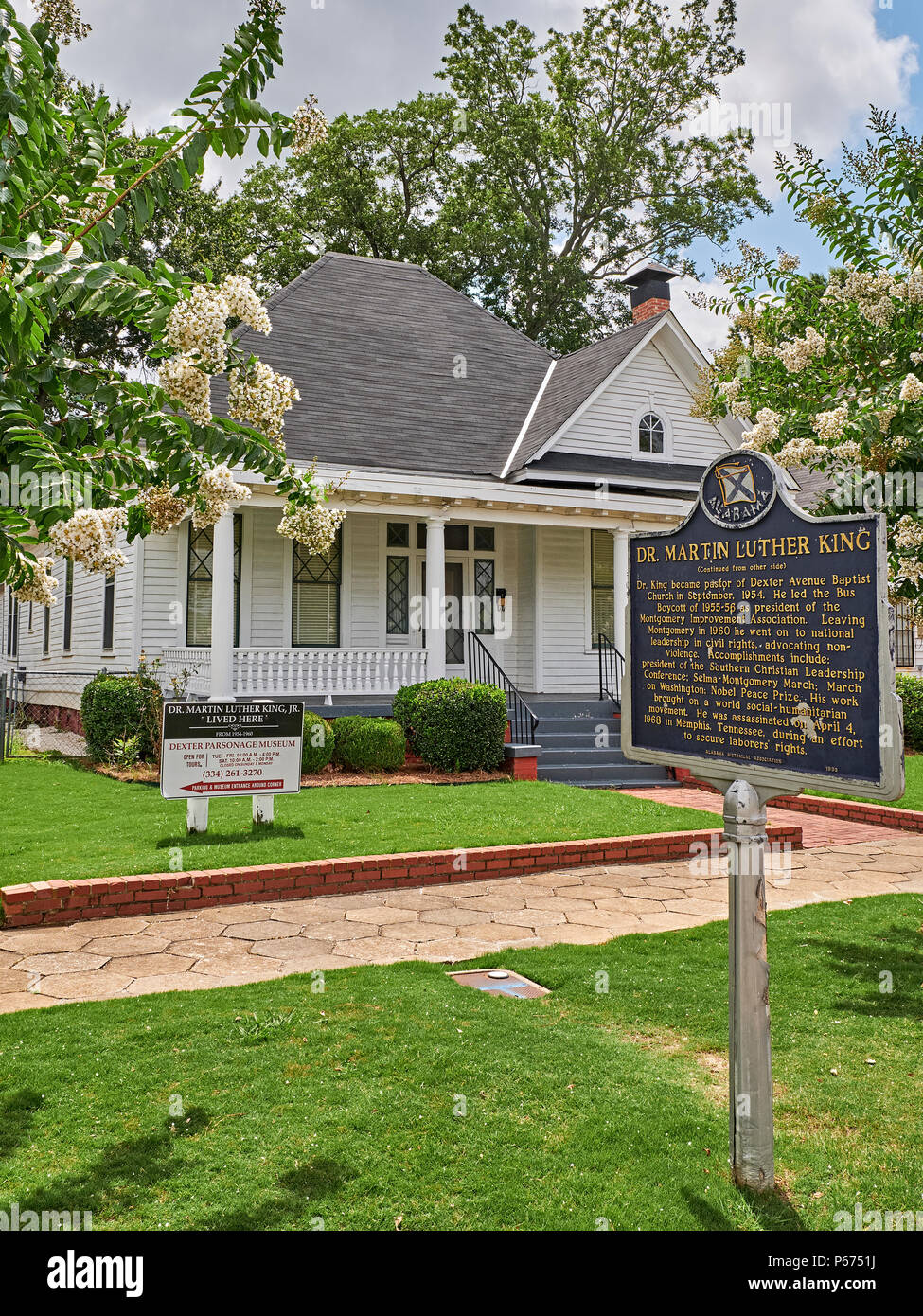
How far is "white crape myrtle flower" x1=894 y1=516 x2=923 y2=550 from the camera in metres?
5.32

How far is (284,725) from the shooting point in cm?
922

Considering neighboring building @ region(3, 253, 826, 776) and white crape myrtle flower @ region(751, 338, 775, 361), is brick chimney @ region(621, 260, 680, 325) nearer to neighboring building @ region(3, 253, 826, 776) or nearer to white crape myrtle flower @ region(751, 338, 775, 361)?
neighboring building @ region(3, 253, 826, 776)

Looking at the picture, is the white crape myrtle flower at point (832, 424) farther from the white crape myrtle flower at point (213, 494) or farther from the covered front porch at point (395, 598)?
the covered front porch at point (395, 598)

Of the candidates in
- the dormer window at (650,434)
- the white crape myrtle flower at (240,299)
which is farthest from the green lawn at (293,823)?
the dormer window at (650,434)

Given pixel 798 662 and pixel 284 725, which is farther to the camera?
pixel 284 725

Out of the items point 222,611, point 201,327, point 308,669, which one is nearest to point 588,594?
point 308,669

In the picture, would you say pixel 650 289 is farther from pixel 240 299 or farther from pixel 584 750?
pixel 240 299

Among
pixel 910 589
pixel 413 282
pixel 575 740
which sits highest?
pixel 413 282

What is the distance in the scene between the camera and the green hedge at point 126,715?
46.2 ft

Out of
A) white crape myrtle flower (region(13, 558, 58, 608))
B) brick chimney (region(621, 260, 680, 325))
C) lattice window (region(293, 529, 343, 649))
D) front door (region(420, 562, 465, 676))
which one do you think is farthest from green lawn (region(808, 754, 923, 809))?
brick chimney (region(621, 260, 680, 325))
